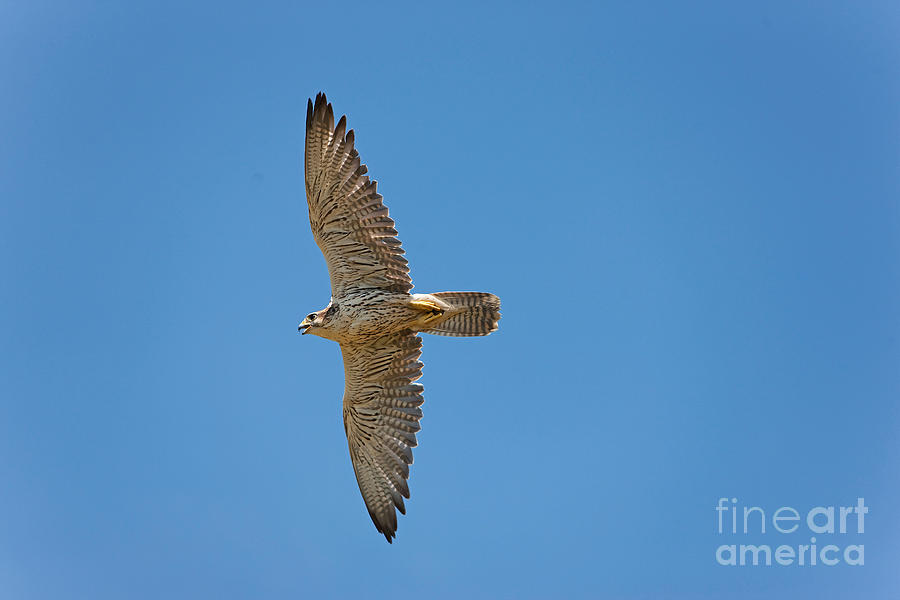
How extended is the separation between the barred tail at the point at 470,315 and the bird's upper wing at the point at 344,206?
0.85 m

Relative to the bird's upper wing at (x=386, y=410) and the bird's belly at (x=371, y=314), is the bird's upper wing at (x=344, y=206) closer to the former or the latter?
the bird's belly at (x=371, y=314)

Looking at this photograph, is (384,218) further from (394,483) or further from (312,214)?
(394,483)

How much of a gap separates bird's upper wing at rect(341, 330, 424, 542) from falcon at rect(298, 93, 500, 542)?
0.01 meters

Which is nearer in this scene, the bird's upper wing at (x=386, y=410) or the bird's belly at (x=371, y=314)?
the bird's belly at (x=371, y=314)

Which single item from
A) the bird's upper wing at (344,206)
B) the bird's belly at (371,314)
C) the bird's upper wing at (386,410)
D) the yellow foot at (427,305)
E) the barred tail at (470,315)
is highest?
the bird's upper wing at (344,206)

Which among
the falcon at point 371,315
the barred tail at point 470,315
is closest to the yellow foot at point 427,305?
the falcon at point 371,315

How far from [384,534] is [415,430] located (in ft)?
4.44

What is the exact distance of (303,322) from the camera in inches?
388

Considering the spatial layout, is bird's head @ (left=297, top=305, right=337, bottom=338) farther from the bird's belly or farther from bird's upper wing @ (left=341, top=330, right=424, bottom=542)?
bird's upper wing @ (left=341, top=330, right=424, bottom=542)

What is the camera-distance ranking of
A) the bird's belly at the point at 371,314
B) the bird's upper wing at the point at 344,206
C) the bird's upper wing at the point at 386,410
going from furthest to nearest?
the bird's upper wing at the point at 386,410, the bird's belly at the point at 371,314, the bird's upper wing at the point at 344,206

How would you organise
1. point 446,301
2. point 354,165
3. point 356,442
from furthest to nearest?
1. point 356,442
2. point 446,301
3. point 354,165

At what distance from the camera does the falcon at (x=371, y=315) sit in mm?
9711

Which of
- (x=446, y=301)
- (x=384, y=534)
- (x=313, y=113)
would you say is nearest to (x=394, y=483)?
(x=384, y=534)

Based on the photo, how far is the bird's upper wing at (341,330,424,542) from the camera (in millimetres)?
10711
